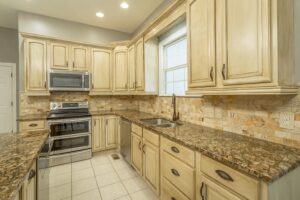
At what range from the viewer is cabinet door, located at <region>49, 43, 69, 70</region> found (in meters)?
3.15

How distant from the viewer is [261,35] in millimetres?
1110

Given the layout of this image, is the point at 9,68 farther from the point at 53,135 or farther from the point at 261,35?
the point at 261,35

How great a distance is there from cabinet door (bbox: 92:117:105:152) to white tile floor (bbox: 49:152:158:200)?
336mm

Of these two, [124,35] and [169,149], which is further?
[124,35]

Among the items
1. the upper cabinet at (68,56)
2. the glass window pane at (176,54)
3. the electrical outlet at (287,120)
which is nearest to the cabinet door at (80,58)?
the upper cabinet at (68,56)

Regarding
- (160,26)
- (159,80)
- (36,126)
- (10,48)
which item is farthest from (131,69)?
(10,48)

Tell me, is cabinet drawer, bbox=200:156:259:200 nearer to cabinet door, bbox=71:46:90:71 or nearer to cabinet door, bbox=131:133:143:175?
cabinet door, bbox=131:133:143:175

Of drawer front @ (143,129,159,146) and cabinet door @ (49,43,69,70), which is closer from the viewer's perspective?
drawer front @ (143,129,159,146)

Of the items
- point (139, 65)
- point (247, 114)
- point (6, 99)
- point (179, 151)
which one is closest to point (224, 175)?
point (179, 151)

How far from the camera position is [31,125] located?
2.78m

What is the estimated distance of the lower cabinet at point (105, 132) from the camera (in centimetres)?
337

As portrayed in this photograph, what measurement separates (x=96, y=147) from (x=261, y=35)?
3.30 metres

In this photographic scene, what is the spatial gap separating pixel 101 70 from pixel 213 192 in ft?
10.6

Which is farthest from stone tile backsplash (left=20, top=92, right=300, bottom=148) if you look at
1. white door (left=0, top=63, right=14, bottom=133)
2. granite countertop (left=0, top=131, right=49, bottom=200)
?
white door (left=0, top=63, right=14, bottom=133)
